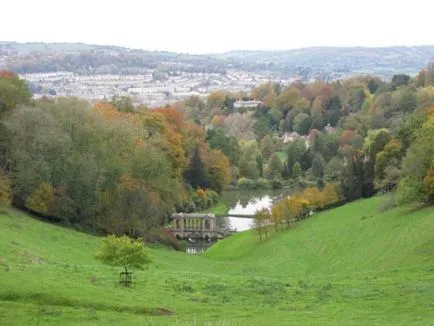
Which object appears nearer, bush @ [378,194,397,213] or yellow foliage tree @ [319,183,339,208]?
bush @ [378,194,397,213]

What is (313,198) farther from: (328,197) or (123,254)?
(123,254)

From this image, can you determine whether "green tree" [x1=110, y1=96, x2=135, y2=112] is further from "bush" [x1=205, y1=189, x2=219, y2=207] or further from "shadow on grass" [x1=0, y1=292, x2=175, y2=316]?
"shadow on grass" [x1=0, y1=292, x2=175, y2=316]

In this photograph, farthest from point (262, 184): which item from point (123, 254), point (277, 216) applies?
point (123, 254)

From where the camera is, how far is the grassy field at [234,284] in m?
21.3

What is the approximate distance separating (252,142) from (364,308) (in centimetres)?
8699

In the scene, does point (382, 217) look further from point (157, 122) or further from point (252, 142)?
point (252, 142)

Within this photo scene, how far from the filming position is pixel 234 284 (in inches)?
1119

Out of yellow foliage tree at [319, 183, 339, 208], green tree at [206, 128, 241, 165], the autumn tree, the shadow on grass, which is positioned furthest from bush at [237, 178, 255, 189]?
the shadow on grass

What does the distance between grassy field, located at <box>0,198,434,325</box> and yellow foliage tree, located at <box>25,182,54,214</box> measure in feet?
7.59

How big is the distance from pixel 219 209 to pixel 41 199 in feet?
108

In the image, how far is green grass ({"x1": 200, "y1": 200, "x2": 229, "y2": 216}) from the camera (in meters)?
76.0

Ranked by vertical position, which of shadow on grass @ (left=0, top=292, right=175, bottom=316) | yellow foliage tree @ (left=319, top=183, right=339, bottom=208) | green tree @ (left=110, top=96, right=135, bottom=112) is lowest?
yellow foliage tree @ (left=319, top=183, right=339, bottom=208)

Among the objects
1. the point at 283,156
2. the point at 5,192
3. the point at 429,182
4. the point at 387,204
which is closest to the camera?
the point at 5,192

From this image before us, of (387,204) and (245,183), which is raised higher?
(387,204)
